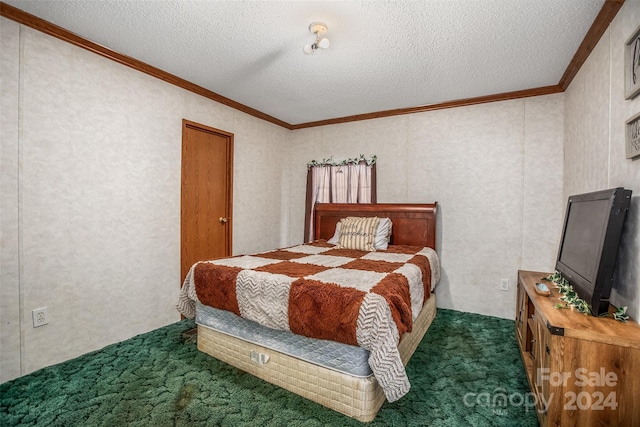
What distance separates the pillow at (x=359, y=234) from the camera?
324 centimetres

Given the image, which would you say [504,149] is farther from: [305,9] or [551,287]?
[305,9]

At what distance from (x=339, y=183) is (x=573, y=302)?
2988 millimetres

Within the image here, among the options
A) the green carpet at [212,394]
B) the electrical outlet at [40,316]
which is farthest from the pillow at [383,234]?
the electrical outlet at [40,316]

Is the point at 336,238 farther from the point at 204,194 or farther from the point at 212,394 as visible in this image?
the point at 212,394

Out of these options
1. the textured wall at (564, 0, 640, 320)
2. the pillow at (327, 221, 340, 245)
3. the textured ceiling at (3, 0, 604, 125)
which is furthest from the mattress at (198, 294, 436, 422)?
the textured ceiling at (3, 0, 604, 125)

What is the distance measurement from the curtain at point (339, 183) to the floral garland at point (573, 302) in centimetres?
227

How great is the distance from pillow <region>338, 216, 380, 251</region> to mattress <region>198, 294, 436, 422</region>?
105cm

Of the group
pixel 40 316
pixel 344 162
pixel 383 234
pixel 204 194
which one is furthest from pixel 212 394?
pixel 344 162

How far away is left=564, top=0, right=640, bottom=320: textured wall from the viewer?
149 cm

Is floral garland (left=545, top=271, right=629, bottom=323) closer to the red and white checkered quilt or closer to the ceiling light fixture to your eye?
the red and white checkered quilt

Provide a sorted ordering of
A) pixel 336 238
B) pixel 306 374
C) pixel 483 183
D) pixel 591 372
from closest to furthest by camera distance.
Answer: pixel 591 372
pixel 306 374
pixel 483 183
pixel 336 238

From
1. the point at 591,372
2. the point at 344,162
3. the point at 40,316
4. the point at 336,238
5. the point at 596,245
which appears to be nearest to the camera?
the point at 591,372

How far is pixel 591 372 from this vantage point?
1.25 m

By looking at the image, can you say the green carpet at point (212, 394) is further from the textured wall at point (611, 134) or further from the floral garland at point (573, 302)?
the textured wall at point (611, 134)
